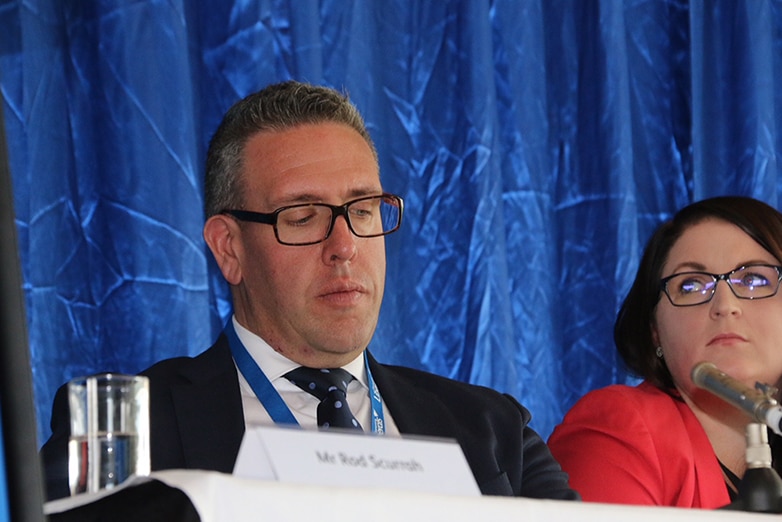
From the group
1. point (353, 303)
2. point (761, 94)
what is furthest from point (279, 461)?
point (761, 94)

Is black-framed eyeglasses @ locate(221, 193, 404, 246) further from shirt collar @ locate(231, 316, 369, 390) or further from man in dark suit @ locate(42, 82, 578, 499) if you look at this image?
shirt collar @ locate(231, 316, 369, 390)

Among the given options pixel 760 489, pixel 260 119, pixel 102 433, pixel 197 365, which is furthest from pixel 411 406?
pixel 102 433

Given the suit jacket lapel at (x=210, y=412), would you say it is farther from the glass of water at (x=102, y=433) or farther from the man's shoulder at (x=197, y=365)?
the glass of water at (x=102, y=433)

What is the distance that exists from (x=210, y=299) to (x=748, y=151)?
1378 millimetres

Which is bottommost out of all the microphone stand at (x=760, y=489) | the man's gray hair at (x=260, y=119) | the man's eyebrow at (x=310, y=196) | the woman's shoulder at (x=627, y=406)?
the woman's shoulder at (x=627, y=406)

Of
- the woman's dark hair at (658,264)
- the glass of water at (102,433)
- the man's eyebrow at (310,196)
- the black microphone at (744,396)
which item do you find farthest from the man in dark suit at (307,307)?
the glass of water at (102,433)

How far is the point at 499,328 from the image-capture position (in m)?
2.36

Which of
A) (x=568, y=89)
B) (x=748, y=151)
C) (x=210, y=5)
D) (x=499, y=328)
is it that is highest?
(x=210, y=5)

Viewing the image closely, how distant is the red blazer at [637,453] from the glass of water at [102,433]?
1.16 metres

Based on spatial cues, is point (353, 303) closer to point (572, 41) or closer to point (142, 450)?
point (142, 450)

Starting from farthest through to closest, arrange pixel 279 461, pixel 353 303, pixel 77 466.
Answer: pixel 353 303, pixel 77 466, pixel 279 461

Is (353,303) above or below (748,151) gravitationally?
below

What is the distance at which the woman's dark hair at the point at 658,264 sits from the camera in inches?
82.8

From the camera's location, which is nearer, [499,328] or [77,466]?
[77,466]
